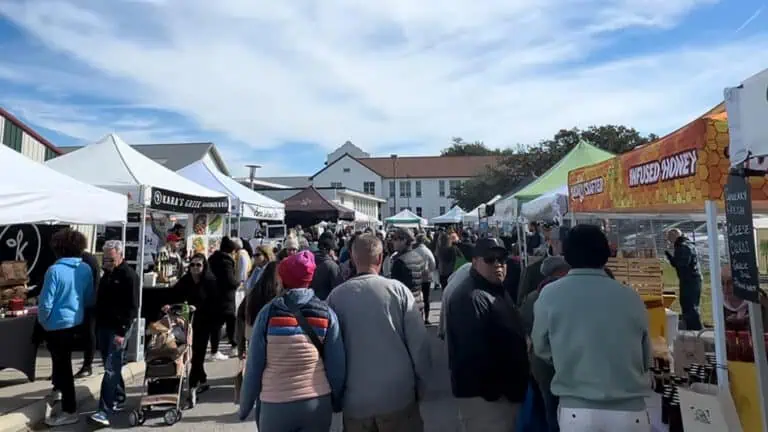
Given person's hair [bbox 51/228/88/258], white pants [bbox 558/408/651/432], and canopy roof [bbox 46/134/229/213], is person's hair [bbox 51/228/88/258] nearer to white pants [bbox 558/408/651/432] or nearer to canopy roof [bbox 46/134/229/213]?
canopy roof [bbox 46/134/229/213]

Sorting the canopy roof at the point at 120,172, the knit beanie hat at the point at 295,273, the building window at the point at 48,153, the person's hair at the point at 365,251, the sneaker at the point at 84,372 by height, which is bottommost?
the sneaker at the point at 84,372

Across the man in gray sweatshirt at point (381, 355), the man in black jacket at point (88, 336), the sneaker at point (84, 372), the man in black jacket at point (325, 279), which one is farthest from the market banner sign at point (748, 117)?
the sneaker at point (84, 372)

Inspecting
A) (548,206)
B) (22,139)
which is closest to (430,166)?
(22,139)

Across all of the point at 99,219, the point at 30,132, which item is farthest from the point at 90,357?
the point at 30,132

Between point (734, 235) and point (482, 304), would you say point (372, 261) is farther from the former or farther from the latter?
point (734, 235)

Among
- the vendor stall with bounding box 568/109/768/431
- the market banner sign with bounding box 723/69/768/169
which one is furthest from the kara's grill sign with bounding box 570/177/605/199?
the market banner sign with bounding box 723/69/768/169

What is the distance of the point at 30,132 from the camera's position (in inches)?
635

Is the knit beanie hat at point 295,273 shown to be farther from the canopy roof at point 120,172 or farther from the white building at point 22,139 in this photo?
the white building at point 22,139

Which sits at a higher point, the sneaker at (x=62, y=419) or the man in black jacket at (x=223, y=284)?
the man in black jacket at (x=223, y=284)

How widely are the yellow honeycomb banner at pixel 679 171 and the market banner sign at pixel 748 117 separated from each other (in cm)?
58

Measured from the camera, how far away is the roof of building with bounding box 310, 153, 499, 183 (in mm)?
76062

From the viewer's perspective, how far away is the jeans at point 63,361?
16.6 feet

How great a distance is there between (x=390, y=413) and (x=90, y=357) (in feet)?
18.1

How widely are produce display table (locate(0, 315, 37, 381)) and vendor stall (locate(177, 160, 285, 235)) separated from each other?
6519mm
